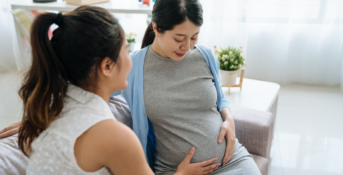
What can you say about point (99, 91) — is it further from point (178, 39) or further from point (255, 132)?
point (255, 132)

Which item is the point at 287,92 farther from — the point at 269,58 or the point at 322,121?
the point at 322,121

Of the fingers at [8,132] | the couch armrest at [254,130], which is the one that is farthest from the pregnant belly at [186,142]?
the fingers at [8,132]

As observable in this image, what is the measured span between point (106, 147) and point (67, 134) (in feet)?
0.32

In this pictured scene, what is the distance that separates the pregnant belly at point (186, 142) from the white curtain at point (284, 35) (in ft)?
6.96

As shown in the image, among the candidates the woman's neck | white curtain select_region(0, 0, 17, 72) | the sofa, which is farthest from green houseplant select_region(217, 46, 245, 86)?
white curtain select_region(0, 0, 17, 72)

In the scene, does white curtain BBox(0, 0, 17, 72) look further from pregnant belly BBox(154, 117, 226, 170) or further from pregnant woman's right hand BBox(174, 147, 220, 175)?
pregnant woman's right hand BBox(174, 147, 220, 175)

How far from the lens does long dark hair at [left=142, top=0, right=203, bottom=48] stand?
1108mm

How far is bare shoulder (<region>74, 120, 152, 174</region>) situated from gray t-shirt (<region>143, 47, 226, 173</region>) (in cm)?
47

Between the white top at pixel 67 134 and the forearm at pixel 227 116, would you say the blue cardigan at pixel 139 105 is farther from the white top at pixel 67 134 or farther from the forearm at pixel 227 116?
the white top at pixel 67 134

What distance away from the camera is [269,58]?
3236mm

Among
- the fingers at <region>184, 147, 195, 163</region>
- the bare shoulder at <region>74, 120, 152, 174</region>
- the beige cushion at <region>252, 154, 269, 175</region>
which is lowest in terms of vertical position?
the beige cushion at <region>252, 154, 269, 175</region>

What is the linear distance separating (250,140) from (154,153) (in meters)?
0.51

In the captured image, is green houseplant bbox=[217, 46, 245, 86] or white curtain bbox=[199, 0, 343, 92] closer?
green houseplant bbox=[217, 46, 245, 86]

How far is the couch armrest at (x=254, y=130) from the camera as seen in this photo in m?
1.46
